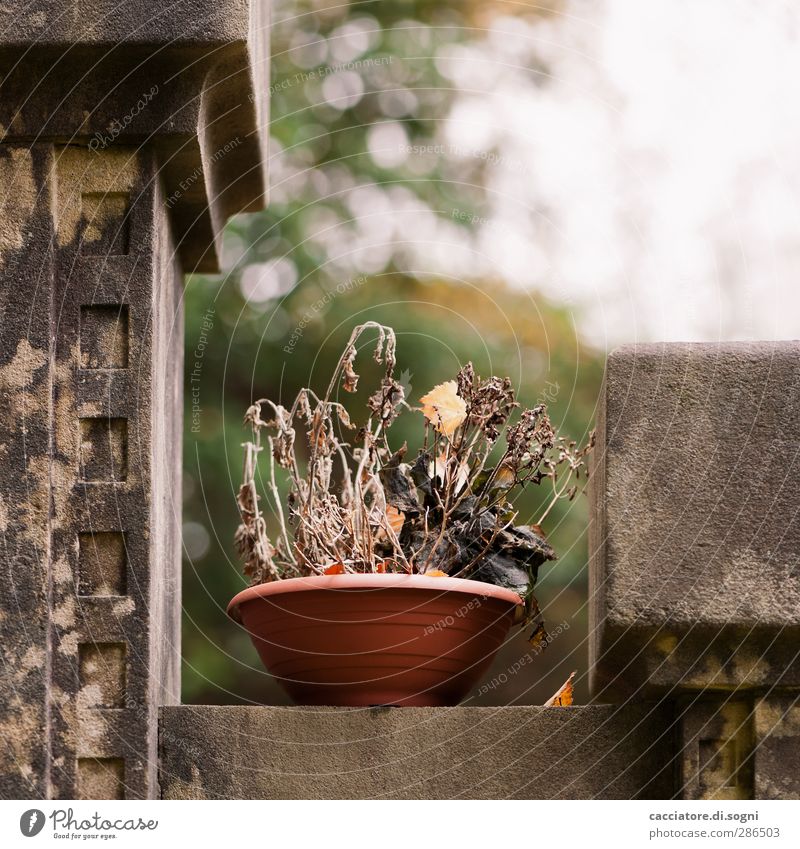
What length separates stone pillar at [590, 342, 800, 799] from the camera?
1889 millimetres

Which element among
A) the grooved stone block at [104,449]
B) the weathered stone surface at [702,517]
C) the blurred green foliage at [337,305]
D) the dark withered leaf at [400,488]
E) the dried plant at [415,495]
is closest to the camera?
the weathered stone surface at [702,517]

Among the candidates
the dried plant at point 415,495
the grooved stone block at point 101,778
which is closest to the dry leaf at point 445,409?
→ the dried plant at point 415,495

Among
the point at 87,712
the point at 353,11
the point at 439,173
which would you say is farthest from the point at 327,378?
the point at 87,712

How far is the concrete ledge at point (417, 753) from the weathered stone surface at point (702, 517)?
18 cm

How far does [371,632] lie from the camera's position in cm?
212

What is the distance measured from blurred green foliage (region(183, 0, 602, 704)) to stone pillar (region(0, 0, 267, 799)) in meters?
3.53

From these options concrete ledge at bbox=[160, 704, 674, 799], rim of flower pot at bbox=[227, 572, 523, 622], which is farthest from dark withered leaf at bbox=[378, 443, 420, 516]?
concrete ledge at bbox=[160, 704, 674, 799]

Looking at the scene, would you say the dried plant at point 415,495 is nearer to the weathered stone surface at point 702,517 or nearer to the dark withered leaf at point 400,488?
the dark withered leaf at point 400,488

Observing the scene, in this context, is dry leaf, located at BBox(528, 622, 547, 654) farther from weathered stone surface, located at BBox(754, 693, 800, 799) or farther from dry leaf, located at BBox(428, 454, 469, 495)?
weathered stone surface, located at BBox(754, 693, 800, 799)

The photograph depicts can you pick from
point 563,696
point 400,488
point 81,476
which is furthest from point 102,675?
point 563,696

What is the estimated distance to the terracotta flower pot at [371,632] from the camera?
2.12 m

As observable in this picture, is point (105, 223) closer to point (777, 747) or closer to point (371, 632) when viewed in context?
point (371, 632)
